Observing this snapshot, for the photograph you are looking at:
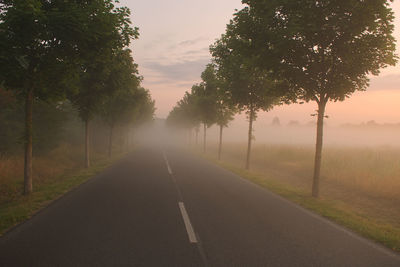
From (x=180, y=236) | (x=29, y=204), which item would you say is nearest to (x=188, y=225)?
(x=180, y=236)

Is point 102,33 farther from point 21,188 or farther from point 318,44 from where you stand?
point 318,44

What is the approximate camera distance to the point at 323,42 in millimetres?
9172

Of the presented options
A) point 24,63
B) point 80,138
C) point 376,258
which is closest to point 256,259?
point 376,258

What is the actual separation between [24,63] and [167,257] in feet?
25.0

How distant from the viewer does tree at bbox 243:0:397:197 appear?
8.39 m

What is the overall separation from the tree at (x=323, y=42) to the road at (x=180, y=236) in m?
4.73

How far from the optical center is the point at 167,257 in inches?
163

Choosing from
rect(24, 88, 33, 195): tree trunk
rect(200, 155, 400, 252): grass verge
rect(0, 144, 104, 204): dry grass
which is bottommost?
rect(0, 144, 104, 204): dry grass

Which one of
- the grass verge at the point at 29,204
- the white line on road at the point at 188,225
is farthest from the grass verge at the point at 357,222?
the grass verge at the point at 29,204

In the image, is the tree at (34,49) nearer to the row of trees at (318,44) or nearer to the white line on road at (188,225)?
the white line on road at (188,225)

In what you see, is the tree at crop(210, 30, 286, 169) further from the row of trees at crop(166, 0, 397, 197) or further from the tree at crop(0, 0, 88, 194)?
the tree at crop(0, 0, 88, 194)

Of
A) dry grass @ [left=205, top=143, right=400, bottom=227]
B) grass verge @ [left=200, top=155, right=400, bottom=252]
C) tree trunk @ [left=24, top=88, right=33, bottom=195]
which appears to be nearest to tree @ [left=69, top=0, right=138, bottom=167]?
tree trunk @ [left=24, top=88, right=33, bottom=195]

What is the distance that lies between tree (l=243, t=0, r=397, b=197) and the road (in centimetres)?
473

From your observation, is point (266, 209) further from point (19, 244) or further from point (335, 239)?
point (19, 244)
